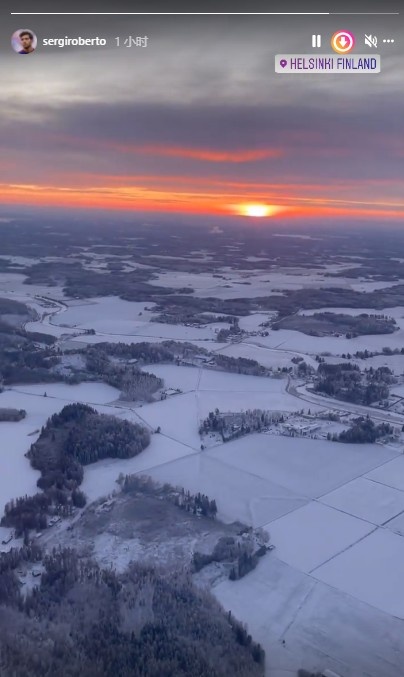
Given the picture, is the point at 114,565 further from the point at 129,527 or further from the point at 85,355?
the point at 85,355

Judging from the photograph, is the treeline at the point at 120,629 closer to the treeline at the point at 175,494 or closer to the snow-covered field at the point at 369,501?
the treeline at the point at 175,494

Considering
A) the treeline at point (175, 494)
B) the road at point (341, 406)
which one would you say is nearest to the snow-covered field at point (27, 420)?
the treeline at point (175, 494)

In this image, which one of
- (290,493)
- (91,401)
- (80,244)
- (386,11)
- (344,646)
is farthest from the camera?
(80,244)

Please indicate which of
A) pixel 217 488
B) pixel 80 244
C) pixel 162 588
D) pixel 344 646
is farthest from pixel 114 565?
pixel 80 244

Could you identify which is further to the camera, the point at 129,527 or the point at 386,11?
the point at 129,527

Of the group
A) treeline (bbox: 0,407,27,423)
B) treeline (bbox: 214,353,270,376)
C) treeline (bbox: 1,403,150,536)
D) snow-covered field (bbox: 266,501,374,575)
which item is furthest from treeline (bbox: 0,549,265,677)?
treeline (bbox: 214,353,270,376)

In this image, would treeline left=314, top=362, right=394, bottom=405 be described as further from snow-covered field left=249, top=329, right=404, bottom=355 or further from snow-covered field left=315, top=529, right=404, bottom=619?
snow-covered field left=315, top=529, right=404, bottom=619

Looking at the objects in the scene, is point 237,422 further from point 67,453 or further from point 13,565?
point 13,565
